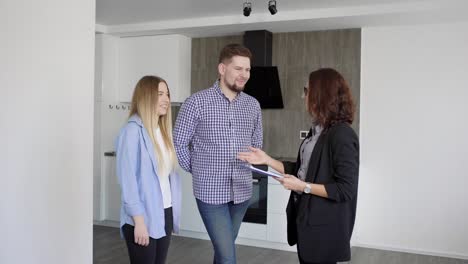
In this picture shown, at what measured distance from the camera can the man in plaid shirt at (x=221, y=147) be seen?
229 cm

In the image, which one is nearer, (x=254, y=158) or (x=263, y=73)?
(x=254, y=158)

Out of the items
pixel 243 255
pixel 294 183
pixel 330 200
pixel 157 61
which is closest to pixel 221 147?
pixel 294 183

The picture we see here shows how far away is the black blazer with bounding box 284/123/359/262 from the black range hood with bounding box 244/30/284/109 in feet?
9.59

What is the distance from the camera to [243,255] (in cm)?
428

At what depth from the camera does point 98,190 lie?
5.45m

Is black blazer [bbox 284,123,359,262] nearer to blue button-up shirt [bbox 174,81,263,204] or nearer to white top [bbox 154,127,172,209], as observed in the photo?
blue button-up shirt [bbox 174,81,263,204]

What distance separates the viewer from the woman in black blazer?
1.83 m

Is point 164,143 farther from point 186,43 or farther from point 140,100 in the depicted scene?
point 186,43

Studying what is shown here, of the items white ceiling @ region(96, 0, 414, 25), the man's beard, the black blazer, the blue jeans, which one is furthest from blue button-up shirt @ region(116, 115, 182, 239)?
white ceiling @ region(96, 0, 414, 25)

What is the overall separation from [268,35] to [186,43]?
40.1 inches

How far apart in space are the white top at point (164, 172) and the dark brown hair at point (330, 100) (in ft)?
2.40
